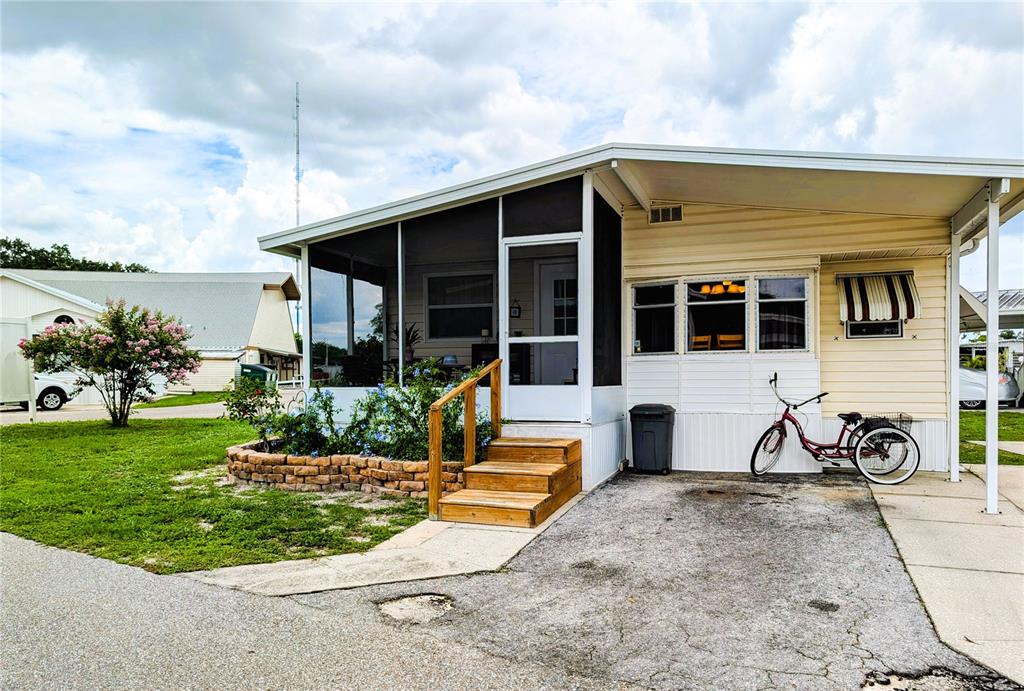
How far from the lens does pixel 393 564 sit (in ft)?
14.1

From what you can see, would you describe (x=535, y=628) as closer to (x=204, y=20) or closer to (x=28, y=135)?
(x=204, y=20)

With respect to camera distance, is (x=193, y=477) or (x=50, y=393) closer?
(x=193, y=477)

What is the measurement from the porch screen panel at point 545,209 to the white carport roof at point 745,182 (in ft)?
0.42

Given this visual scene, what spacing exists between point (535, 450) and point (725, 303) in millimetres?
3235

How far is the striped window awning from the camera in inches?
299

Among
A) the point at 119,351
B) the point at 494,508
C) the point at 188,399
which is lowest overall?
the point at 188,399

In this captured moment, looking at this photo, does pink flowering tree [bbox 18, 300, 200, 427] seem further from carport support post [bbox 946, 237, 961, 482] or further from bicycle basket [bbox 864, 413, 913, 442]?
carport support post [bbox 946, 237, 961, 482]

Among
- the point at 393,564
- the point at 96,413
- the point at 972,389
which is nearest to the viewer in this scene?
the point at 393,564

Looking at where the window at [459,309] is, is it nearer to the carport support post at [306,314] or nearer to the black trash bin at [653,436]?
the carport support post at [306,314]

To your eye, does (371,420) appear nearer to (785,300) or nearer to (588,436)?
(588,436)

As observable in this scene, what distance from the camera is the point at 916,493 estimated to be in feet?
21.4

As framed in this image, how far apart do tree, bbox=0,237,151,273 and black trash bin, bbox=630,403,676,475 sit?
144 feet

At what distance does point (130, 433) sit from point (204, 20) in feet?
22.7

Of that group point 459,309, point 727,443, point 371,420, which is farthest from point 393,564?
point 727,443
